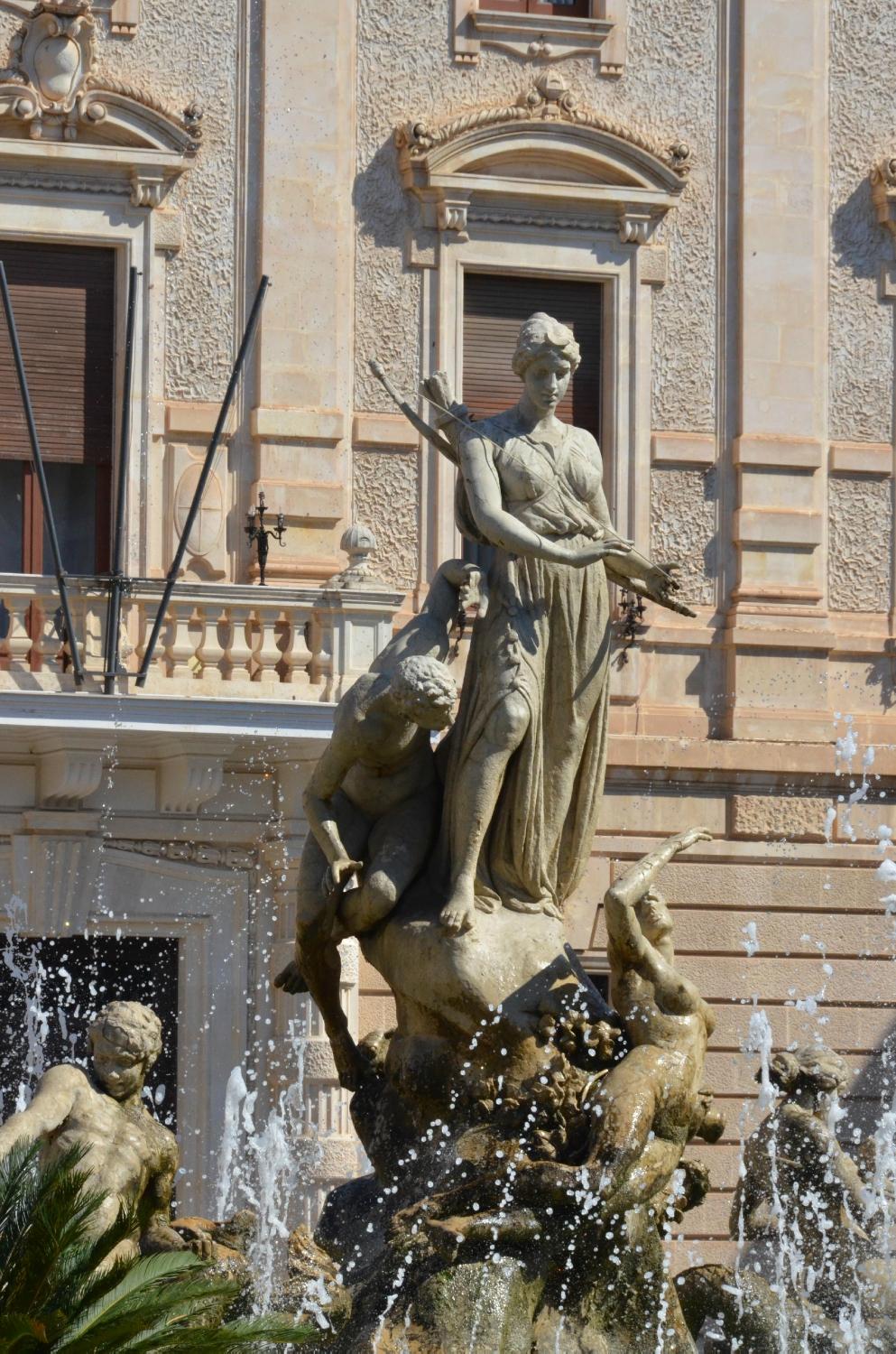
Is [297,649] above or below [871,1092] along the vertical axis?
above

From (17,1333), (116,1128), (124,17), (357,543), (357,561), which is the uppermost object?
(124,17)

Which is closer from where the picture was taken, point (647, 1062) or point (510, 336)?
point (647, 1062)

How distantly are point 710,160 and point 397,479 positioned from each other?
3090mm

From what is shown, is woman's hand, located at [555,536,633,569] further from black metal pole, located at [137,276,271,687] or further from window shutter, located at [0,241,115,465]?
window shutter, located at [0,241,115,465]

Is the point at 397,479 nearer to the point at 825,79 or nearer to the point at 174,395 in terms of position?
the point at 174,395

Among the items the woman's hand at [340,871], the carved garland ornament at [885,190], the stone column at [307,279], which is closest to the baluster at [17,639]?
the stone column at [307,279]

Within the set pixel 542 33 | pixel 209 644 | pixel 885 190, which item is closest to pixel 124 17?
pixel 542 33

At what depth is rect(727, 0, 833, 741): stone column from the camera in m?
21.0

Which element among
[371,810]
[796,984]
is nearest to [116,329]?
[796,984]

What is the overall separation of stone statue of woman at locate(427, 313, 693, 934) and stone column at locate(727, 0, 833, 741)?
1003 centimetres

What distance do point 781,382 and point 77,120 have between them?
4.91m

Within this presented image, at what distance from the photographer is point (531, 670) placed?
35.2ft

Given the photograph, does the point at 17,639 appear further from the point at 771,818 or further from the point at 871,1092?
the point at 871,1092

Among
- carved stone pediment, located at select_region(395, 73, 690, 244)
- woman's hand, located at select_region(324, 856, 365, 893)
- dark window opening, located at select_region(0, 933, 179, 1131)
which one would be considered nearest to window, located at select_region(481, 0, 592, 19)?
carved stone pediment, located at select_region(395, 73, 690, 244)
